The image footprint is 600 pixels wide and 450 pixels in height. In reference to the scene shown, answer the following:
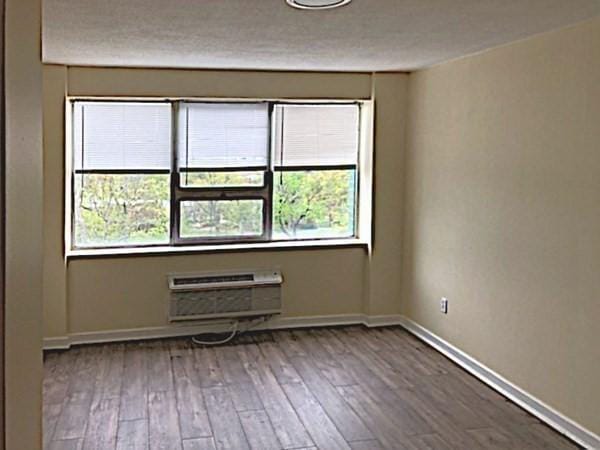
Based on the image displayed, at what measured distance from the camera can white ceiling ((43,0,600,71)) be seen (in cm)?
298

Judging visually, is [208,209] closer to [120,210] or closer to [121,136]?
[120,210]

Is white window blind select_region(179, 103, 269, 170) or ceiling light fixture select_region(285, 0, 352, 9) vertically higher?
ceiling light fixture select_region(285, 0, 352, 9)

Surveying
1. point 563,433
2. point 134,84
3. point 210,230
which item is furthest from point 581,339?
point 134,84

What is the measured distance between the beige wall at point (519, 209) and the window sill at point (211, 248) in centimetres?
75

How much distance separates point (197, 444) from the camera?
359 cm

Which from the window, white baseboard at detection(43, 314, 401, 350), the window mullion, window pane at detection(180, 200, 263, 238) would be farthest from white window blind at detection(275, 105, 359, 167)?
white baseboard at detection(43, 314, 401, 350)

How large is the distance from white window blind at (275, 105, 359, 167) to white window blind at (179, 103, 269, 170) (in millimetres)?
174

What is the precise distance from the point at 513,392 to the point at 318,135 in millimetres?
2663

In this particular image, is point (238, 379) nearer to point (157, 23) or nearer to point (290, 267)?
point (290, 267)

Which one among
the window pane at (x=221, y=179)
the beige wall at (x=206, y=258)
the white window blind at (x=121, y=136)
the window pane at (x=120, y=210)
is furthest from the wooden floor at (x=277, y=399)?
the white window blind at (x=121, y=136)

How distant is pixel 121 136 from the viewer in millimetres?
5387

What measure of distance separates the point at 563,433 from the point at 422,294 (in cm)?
199

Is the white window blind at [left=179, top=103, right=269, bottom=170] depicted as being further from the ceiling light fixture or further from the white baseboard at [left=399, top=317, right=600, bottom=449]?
the ceiling light fixture

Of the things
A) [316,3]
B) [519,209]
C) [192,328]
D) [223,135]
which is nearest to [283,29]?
[316,3]
